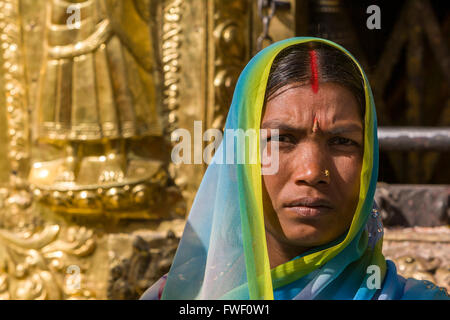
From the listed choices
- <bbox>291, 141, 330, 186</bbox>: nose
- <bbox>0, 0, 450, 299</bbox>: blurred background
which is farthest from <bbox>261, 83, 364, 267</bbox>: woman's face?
<bbox>0, 0, 450, 299</bbox>: blurred background

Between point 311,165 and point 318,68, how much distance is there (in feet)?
0.54

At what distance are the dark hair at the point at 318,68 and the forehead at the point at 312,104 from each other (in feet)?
0.03

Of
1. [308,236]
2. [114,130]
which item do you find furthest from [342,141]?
[114,130]

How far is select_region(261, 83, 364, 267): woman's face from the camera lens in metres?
0.89

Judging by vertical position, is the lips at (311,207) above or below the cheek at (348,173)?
below

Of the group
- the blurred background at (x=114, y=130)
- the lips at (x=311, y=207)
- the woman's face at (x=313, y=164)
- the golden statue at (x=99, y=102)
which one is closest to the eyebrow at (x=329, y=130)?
the woman's face at (x=313, y=164)

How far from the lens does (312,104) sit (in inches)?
36.1

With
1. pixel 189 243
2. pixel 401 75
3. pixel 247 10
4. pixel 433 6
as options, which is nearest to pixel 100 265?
pixel 247 10

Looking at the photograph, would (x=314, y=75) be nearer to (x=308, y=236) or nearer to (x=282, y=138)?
(x=282, y=138)

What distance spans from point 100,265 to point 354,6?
1328mm

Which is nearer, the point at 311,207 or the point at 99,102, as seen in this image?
the point at 311,207

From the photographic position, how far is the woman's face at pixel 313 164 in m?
0.89

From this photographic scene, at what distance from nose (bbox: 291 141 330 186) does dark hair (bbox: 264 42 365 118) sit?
109mm

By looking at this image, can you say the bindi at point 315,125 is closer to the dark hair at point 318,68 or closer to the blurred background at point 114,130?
the dark hair at point 318,68
